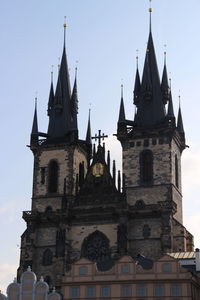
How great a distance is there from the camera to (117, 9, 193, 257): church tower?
66625 millimetres

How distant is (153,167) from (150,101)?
25.7ft

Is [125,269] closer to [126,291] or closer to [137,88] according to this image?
[126,291]

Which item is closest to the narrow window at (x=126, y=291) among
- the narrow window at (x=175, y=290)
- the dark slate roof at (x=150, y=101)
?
the narrow window at (x=175, y=290)

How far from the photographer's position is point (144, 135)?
71.2m

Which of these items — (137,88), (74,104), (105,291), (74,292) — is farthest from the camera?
(74,104)

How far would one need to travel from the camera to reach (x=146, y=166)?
70.4 metres

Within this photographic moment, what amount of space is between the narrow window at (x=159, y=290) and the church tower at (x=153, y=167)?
11.3 metres

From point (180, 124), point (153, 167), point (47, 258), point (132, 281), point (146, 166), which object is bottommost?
point (132, 281)

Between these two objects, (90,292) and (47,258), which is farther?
(47,258)

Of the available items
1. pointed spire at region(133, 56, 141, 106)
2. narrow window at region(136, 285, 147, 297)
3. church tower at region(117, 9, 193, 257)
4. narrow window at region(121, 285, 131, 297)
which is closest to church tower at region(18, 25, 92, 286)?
church tower at region(117, 9, 193, 257)

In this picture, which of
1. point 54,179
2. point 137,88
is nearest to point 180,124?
point 137,88

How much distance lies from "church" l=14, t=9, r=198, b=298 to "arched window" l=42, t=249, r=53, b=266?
99mm

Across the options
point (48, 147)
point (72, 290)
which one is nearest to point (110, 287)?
point (72, 290)

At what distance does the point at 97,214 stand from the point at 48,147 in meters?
10.4
